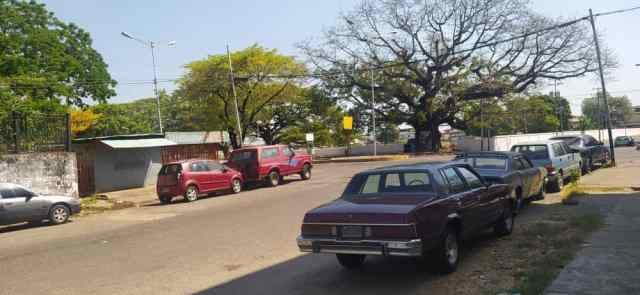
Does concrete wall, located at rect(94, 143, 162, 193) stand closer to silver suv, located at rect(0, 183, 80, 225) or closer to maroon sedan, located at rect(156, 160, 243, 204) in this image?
maroon sedan, located at rect(156, 160, 243, 204)

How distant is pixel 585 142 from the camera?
80.3ft

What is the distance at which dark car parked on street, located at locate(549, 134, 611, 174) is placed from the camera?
22.7m

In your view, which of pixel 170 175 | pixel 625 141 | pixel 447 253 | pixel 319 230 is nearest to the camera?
pixel 319 230

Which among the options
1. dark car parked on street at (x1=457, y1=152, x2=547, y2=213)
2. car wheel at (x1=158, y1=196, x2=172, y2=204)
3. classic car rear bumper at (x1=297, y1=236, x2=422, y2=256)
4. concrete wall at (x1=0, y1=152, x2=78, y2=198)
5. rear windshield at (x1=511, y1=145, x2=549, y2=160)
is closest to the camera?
classic car rear bumper at (x1=297, y1=236, x2=422, y2=256)

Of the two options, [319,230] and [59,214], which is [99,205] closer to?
[59,214]

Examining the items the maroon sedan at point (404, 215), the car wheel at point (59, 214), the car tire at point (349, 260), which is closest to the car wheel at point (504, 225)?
the maroon sedan at point (404, 215)

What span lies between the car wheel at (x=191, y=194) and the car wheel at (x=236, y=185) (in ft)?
6.37

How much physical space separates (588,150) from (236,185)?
15.0 metres

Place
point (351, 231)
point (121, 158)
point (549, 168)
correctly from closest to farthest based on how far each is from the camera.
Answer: point (351, 231)
point (549, 168)
point (121, 158)

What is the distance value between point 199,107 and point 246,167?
27718mm

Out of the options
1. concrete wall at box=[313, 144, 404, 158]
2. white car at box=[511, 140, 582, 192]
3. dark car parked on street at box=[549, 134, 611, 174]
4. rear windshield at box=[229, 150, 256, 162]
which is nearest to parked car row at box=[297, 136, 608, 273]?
white car at box=[511, 140, 582, 192]

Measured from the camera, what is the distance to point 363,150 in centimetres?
6656

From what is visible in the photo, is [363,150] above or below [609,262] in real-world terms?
above

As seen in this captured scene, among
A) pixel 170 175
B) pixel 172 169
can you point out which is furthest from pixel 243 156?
pixel 170 175
